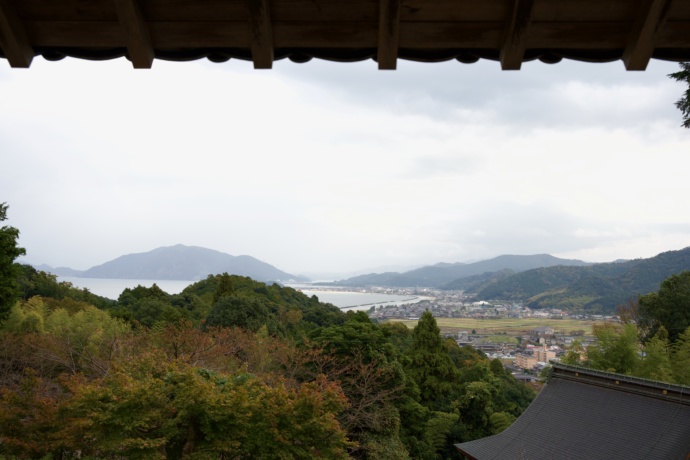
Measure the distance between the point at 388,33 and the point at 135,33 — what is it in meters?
1.08

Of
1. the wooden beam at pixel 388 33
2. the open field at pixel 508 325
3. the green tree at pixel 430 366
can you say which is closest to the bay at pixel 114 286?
the green tree at pixel 430 366

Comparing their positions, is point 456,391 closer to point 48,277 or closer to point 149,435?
point 149,435

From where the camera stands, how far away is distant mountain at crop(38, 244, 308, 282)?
106688mm

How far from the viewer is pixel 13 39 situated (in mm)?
1830

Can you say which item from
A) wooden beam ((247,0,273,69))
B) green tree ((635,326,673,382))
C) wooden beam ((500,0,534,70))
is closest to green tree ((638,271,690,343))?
green tree ((635,326,673,382))

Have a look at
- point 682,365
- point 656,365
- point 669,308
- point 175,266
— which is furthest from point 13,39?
point 175,266

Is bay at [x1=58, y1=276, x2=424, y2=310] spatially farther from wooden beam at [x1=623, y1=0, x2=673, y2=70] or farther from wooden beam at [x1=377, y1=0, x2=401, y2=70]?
wooden beam at [x1=623, y1=0, x2=673, y2=70]

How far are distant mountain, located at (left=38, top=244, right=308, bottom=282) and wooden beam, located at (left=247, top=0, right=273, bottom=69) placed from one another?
103m

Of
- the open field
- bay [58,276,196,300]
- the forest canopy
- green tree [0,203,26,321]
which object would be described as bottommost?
the open field

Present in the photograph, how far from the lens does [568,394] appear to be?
494 inches

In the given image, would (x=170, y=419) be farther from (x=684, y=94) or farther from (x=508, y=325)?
(x=508, y=325)

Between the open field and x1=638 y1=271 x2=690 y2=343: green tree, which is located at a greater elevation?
x1=638 y1=271 x2=690 y2=343: green tree

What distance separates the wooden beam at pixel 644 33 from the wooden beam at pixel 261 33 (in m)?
1.56

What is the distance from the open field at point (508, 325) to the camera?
4960cm
